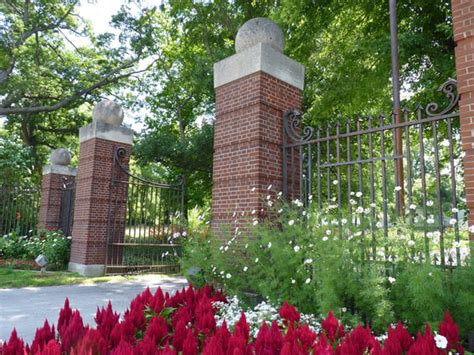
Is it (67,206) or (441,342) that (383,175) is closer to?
(441,342)

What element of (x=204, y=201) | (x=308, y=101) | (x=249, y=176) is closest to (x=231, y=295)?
(x=249, y=176)

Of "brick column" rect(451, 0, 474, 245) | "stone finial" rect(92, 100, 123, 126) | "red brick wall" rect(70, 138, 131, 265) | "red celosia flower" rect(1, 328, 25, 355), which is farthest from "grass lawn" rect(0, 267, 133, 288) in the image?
"brick column" rect(451, 0, 474, 245)

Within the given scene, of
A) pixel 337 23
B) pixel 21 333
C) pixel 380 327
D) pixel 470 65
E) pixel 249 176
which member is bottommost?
pixel 21 333

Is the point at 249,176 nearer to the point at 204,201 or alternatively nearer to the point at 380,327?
the point at 380,327

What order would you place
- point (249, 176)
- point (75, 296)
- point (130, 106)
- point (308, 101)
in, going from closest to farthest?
point (249, 176) < point (75, 296) < point (308, 101) < point (130, 106)

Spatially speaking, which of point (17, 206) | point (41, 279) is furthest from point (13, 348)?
point (17, 206)

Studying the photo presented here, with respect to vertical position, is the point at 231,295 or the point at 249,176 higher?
the point at 249,176

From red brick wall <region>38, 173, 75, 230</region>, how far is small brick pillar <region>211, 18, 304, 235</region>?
876cm

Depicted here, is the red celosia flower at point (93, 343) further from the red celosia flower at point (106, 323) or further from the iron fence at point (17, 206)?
the iron fence at point (17, 206)

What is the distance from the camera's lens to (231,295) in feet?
17.7

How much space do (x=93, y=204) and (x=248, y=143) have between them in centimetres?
558

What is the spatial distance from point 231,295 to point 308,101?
11.8 metres

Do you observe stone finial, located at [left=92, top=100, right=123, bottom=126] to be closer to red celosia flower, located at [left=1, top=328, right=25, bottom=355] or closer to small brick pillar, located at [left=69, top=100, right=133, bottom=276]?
small brick pillar, located at [left=69, top=100, right=133, bottom=276]

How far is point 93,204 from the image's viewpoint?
10.1 m
